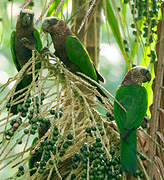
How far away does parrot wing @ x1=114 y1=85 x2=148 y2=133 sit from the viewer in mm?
1537

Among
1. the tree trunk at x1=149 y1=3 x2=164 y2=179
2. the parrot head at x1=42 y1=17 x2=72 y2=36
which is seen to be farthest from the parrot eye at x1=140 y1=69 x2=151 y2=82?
the parrot head at x1=42 y1=17 x2=72 y2=36

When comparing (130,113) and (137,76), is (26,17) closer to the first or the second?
(137,76)

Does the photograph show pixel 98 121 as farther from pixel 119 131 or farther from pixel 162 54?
pixel 162 54

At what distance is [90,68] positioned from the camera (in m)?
2.19

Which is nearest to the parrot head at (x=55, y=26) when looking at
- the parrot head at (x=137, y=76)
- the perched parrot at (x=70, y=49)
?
the perched parrot at (x=70, y=49)

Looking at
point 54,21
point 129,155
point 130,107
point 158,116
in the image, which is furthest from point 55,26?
point 129,155

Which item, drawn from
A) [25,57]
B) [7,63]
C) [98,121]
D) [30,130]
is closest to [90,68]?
[25,57]

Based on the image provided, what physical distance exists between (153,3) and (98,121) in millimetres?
918

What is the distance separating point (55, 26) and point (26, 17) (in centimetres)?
21

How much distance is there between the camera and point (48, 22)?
2.21 m

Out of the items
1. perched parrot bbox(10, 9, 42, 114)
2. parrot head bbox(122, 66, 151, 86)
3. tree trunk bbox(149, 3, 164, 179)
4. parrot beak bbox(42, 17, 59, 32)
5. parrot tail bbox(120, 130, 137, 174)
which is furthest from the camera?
perched parrot bbox(10, 9, 42, 114)

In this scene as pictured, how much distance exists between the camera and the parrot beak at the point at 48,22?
2.19 metres

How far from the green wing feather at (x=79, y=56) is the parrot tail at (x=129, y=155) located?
79 centimetres

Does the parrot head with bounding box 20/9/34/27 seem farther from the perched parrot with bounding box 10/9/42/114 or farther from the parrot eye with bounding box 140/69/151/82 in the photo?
the parrot eye with bounding box 140/69/151/82
